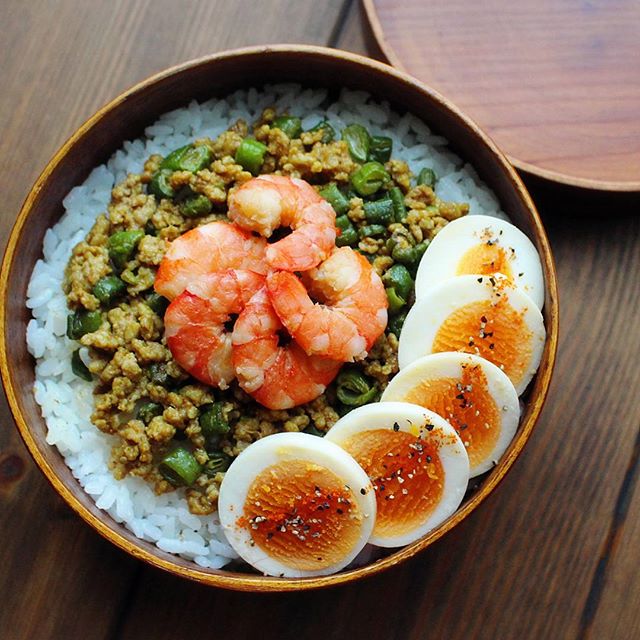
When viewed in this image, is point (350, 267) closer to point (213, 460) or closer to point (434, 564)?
point (213, 460)

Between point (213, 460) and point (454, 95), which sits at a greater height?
point (454, 95)

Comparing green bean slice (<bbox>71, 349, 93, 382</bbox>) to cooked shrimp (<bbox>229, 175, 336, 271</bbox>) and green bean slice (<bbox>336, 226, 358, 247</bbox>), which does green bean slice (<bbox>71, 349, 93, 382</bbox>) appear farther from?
green bean slice (<bbox>336, 226, 358, 247</bbox>)

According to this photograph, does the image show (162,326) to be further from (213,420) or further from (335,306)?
(335,306)

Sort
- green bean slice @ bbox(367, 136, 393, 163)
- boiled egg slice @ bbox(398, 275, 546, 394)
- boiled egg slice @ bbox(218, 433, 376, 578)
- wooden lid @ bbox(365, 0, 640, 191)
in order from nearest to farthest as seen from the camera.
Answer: boiled egg slice @ bbox(218, 433, 376, 578) → boiled egg slice @ bbox(398, 275, 546, 394) → green bean slice @ bbox(367, 136, 393, 163) → wooden lid @ bbox(365, 0, 640, 191)

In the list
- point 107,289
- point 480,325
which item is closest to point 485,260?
point 480,325

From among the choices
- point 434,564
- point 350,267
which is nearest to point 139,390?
point 350,267

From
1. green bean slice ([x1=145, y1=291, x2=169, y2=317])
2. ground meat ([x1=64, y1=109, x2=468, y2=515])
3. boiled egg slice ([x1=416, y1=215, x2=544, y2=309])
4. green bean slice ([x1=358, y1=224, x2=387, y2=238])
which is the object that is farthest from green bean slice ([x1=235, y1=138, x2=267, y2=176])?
boiled egg slice ([x1=416, y1=215, x2=544, y2=309])

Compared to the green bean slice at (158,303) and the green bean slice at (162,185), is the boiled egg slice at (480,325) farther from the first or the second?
the green bean slice at (162,185)
